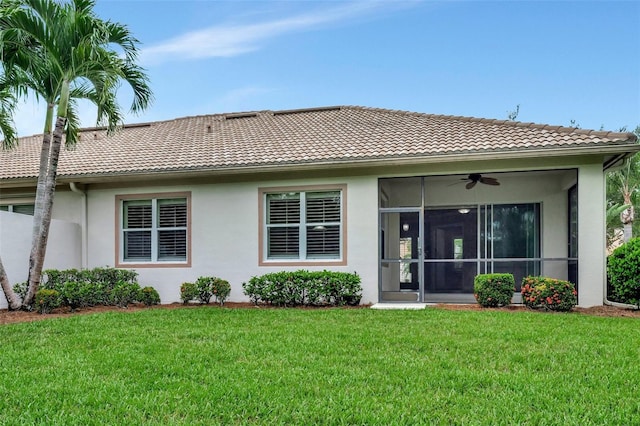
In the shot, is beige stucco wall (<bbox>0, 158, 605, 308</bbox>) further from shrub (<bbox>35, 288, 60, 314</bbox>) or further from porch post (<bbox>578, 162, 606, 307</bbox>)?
shrub (<bbox>35, 288, 60, 314</bbox>)

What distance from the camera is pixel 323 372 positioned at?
5305 millimetres

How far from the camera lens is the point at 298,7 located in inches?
627

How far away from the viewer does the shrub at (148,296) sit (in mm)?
11398

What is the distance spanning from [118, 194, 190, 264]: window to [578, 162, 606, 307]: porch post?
9167 millimetres

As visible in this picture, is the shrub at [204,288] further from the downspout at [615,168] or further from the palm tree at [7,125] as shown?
the downspout at [615,168]

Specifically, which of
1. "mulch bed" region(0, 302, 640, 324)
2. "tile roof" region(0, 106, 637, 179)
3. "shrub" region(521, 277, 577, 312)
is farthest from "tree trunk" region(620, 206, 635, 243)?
"shrub" region(521, 277, 577, 312)

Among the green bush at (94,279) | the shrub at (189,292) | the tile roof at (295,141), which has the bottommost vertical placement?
the shrub at (189,292)

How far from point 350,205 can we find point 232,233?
9.93ft

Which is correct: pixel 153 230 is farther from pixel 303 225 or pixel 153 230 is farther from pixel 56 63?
pixel 56 63

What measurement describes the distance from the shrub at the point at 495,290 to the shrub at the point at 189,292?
6.32m

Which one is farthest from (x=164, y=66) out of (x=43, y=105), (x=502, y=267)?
(x=502, y=267)

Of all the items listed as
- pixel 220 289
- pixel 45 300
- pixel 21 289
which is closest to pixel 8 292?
pixel 21 289

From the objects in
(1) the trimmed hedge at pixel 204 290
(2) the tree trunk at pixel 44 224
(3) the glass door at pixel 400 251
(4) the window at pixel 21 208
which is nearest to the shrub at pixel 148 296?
(1) the trimmed hedge at pixel 204 290

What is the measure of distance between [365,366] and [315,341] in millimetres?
1418
